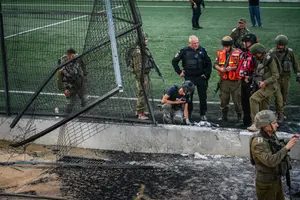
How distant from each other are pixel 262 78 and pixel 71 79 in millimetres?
3493

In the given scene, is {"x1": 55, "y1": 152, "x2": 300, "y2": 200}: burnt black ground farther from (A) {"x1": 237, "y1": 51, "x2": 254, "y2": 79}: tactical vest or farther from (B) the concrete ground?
(A) {"x1": 237, "y1": 51, "x2": 254, "y2": 79}: tactical vest

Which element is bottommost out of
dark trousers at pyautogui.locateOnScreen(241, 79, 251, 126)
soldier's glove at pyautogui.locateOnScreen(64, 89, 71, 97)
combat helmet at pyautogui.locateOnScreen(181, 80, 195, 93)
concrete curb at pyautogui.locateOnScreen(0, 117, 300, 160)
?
concrete curb at pyautogui.locateOnScreen(0, 117, 300, 160)

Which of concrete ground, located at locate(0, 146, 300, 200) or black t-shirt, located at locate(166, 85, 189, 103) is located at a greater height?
black t-shirt, located at locate(166, 85, 189, 103)

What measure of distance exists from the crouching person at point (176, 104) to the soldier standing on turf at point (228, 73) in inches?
29.7

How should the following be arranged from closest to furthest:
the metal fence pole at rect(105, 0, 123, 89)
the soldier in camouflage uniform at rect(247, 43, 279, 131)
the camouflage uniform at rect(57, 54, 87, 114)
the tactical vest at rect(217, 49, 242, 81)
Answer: the metal fence pole at rect(105, 0, 123, 89), the camouflage uniform at rect(57, 54, 87, 114), the soldier in camouflage uniform at rect(247, 43, 279, 131), the tactical vest at rect(217, 49, 242, 81)

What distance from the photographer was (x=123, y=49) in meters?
10.3

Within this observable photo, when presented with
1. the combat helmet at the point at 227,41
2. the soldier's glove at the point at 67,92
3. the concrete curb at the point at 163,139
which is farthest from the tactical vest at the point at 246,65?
the soldier's glove at the point at 67,92

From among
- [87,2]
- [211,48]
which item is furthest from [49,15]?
[211,48]

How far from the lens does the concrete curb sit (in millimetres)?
10734

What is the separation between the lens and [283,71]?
12.1m

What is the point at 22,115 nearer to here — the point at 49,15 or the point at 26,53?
the point at 26,53

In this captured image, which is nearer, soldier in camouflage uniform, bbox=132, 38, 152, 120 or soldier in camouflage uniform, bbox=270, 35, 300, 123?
soldier in camouflage uniform, bbox=132, 38, 152, 120

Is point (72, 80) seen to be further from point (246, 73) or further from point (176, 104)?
point (246, 73)

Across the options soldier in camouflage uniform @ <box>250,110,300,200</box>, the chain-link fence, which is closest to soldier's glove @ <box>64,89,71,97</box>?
the chain-link fence
